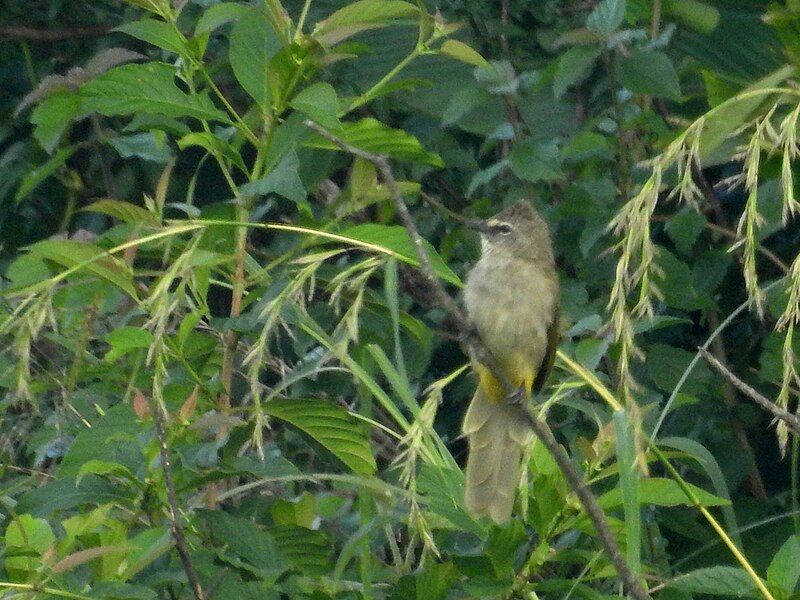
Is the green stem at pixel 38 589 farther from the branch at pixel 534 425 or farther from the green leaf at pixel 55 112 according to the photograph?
the green leaf at pixel 55 112

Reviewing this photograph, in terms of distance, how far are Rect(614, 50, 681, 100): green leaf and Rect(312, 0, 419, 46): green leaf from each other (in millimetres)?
719

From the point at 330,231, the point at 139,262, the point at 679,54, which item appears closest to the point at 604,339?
the point at 330,231

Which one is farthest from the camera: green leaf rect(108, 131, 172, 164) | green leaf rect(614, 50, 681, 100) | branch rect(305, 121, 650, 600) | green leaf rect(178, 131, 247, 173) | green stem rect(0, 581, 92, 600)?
green leaf rect(614, 50, 681, 100)

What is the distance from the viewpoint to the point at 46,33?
3.79 metres

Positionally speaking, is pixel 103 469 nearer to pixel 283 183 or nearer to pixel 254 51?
pixel 283 183

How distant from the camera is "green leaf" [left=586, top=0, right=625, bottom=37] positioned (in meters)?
2.62

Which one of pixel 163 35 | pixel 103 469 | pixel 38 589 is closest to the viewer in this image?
A: pixel 38 589

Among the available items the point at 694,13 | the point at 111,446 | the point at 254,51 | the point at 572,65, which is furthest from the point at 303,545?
the point at 694,13

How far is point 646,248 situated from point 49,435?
123 centimetres

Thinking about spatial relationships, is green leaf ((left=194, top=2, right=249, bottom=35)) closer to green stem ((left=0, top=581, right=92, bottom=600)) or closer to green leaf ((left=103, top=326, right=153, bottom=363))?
green leaf ((left=103, top=326, right=153, bottom=363))

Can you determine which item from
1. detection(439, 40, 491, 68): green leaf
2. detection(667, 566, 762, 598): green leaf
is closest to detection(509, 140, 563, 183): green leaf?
detection(439, 40, 491, 68): green leaf

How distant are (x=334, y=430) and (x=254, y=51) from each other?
1.98ft

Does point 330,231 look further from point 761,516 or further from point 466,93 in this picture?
point 761,516

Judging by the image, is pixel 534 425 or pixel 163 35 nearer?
pixel 534 425
